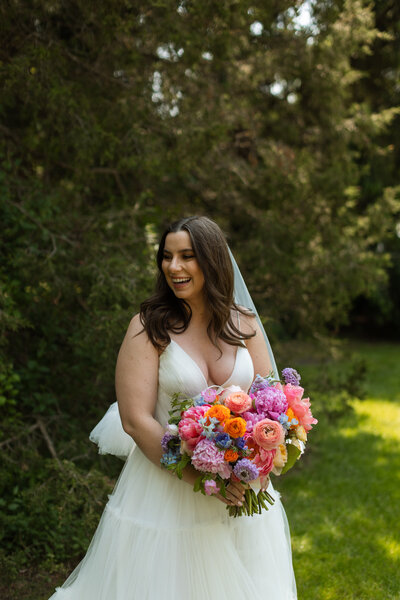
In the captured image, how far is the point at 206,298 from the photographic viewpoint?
9.32 ft

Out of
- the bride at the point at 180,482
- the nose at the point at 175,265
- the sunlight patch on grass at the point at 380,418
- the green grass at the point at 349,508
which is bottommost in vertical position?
the sunlight patch on grass at the point at 380,418

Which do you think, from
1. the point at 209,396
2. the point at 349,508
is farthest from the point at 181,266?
the point at 349,508

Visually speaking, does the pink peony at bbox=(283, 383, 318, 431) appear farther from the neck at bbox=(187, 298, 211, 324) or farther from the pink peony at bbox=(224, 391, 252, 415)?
the neck at bbox=(187, 298, 211, 324)

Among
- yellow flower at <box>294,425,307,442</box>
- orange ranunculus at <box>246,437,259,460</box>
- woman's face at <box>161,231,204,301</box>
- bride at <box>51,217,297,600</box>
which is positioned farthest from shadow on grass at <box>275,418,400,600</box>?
woman's face at <box>161,231,204,301</box>

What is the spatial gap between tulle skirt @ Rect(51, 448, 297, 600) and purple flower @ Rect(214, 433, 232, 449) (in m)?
0.54

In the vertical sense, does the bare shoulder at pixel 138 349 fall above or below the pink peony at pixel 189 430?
above

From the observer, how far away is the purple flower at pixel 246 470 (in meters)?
2.19

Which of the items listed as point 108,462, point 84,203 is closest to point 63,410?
point 108,462

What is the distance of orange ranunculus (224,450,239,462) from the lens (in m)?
2.19

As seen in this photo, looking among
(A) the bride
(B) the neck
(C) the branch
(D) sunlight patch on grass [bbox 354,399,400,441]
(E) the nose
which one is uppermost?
(E) the nose

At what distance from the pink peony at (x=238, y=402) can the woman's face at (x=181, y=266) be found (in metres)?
0.59

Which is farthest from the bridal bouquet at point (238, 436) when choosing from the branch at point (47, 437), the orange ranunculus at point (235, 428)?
the branch at point (47, 437)

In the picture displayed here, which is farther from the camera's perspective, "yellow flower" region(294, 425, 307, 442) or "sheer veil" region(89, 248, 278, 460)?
"sheer veil" region(89, 248, 278, 460)

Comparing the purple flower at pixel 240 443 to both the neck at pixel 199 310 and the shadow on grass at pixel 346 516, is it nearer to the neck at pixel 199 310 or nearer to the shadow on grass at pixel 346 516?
the neck at pixel 199 310
